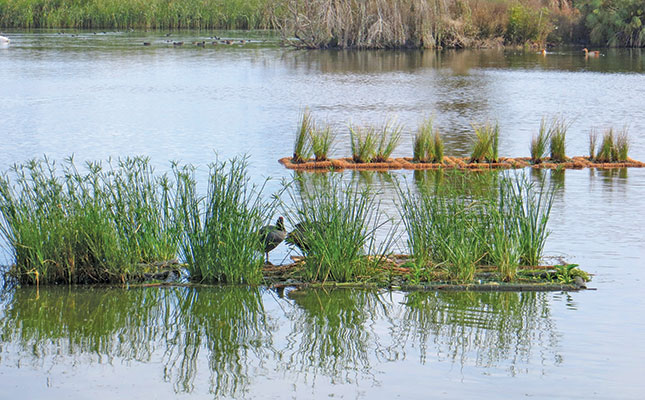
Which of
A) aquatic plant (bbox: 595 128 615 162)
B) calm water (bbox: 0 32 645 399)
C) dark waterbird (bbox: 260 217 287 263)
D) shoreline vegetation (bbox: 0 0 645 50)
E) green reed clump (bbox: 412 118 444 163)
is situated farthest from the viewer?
shoreline vegetation (bbox: 0 0 645 50)

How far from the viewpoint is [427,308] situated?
7.28 metres

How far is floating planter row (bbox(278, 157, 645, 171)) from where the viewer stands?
47.1ft

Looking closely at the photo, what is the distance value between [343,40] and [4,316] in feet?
136

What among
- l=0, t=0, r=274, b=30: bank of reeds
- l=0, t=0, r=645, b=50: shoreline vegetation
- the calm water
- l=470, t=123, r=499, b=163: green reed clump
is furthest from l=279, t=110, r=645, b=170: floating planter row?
l=0, t=0, r=274, b=30: bank of reeds

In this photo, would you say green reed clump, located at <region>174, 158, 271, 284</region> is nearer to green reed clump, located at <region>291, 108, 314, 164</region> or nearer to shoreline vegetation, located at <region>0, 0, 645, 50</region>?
green reed clump, located at <region>291, 108, 314, 164</region>

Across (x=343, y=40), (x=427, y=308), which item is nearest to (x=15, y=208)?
(x=427, y=308)

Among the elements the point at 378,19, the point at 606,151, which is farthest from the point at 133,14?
the point at 606,151

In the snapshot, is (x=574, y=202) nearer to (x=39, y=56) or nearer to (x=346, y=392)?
(x=346, y=392)

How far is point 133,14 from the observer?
60.0 m

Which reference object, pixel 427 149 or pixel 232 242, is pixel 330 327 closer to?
pixel 232 242

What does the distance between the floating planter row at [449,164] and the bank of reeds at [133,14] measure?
45212 millimetres

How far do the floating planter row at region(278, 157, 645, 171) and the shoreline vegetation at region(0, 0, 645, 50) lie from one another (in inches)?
1240

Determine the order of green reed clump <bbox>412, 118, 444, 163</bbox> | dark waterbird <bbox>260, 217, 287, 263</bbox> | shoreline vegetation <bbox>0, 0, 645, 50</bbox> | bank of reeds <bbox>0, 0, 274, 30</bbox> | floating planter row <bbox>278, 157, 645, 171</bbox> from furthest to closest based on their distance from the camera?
bank of reeds <bbox>0, 0, 274, 30</bbox> < shoreline vegetation <bbox>0, 0, 645, 50</bbox> < green reed clump <bbox>412, 118, 444, 163</bbox> < floating planter row <bbox>278, 157, 645, 171</bbox> < dark waterbird <bbox>260, 217, 287, 263</bbox>

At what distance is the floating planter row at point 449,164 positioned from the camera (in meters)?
14.3
